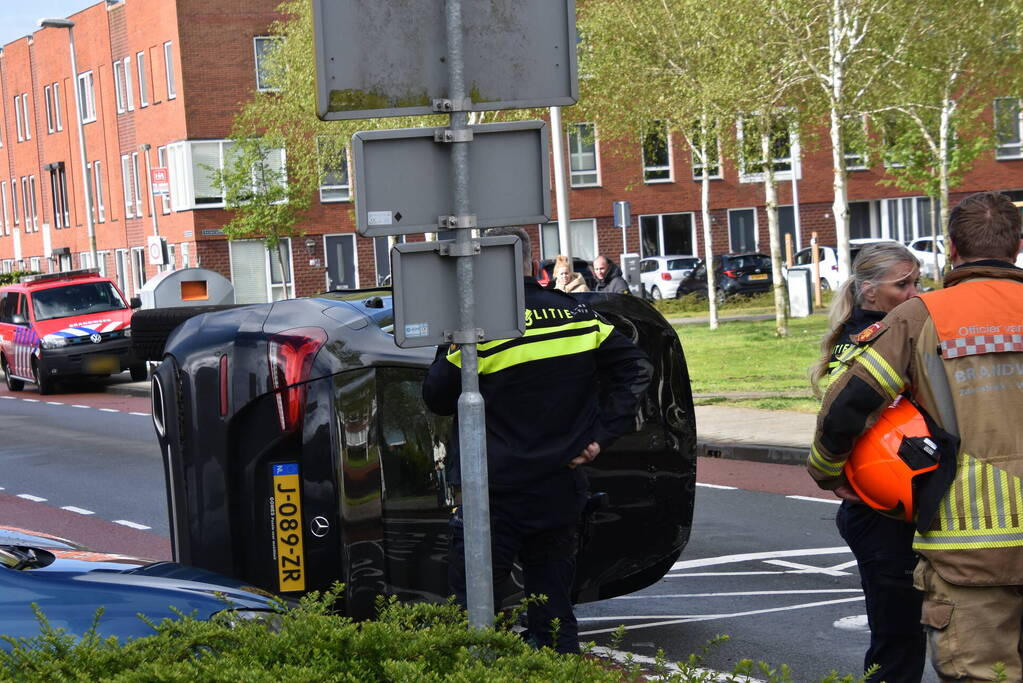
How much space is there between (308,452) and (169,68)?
49.1 meters

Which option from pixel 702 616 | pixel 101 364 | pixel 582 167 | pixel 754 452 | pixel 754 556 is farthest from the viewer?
pixel 582 167

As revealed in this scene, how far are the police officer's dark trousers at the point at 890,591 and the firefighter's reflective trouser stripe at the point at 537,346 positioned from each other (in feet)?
3.87

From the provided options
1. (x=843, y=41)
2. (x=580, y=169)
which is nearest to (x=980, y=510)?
(x=843, y=41)

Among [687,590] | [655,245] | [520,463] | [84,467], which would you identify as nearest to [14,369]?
[84,467]

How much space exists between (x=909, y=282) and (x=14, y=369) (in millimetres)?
26378

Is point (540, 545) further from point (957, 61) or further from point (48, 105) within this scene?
point (48, 105)

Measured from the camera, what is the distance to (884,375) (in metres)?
4.24

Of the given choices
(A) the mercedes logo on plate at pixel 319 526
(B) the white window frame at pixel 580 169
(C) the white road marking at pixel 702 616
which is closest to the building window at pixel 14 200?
(B) the white window frame at pixel 580 169

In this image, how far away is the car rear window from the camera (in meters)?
28.0

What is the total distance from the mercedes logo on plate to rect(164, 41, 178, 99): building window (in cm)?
4848

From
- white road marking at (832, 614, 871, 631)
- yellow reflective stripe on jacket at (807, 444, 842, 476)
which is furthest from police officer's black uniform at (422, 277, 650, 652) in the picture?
white road marking at (832, 614, 871, 631)

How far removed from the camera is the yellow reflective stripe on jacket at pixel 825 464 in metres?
4.45

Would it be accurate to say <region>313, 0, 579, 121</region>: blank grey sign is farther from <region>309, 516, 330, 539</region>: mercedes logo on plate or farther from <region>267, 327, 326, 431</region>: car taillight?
<region>309, 516, 330, 539</region>: mercedes logo on plate

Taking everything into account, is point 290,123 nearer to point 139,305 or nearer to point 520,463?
point 139,305
